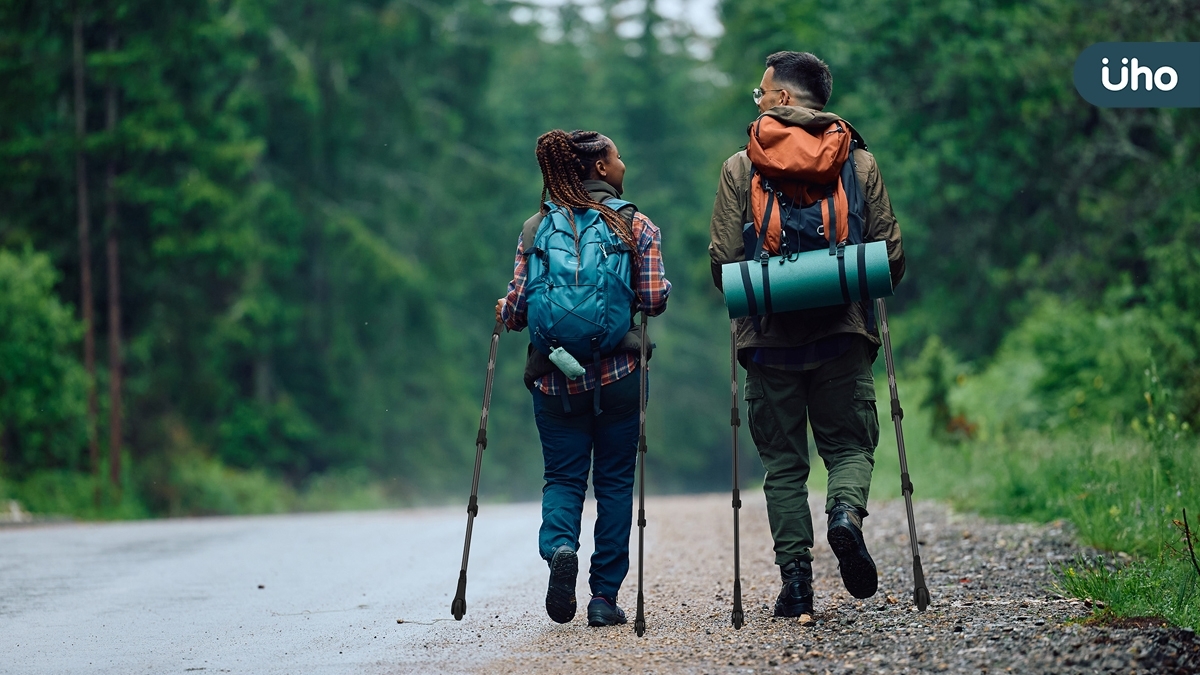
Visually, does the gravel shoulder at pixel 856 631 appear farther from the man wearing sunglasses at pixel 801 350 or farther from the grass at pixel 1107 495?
the man wearing sunglasses at pixel 801 350

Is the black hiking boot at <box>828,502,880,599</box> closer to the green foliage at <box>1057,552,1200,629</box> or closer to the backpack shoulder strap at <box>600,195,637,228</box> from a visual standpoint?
the green foliage at <box>1057,552,1200,629</box>

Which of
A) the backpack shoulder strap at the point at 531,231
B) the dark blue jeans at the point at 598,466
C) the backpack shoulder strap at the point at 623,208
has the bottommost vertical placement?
the dark blue jeans at the point at 598,466

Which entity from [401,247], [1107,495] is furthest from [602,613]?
[401,247]

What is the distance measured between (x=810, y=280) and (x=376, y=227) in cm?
3025

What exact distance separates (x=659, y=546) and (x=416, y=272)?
2354cm

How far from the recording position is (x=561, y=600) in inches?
239

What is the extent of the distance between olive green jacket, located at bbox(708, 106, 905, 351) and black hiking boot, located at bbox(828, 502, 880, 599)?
2.56 ft

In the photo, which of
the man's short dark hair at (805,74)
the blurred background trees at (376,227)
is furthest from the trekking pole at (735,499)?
the blurred background trees at (376,227)

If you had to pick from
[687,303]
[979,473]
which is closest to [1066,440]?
[979,473]

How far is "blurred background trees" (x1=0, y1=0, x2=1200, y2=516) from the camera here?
1916cm

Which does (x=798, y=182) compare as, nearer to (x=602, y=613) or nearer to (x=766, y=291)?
(x=766, y=291)

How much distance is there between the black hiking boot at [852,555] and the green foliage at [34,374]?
1581 cm

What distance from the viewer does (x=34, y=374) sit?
19.5 metres

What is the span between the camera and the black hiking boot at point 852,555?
5680mm
